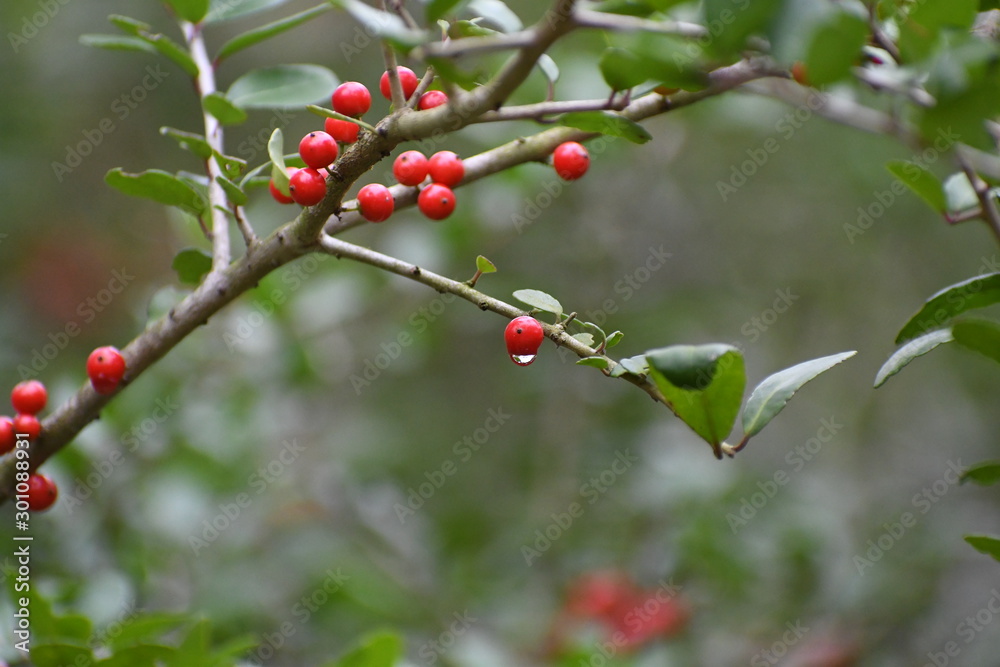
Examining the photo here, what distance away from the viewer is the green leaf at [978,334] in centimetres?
88

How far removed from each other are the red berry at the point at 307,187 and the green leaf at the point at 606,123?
0.27m

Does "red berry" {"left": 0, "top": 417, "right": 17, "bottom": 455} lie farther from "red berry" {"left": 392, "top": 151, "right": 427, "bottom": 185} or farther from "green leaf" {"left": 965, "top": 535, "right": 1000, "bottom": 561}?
"green leaf" {"left": 965, "top": 535, "right": 1000, "bottom": 561}

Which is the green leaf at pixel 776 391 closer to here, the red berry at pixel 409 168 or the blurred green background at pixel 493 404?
the red berry at pixel 409 168

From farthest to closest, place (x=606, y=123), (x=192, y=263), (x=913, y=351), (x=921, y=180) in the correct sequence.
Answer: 1. (x=192, y=263)
2. (x=921, y=180)
3. (x=913, y=351)
4. (x=606, y=123)

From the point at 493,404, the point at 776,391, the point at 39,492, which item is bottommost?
the point at 493,404

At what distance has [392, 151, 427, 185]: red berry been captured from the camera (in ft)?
3.28

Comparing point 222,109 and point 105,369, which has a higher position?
point 222,109

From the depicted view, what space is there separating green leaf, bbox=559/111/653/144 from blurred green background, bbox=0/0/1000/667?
28.9 inches

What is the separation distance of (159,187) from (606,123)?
593mm

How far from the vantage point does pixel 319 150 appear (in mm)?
900

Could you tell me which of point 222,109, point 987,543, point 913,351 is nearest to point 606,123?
point 913,351

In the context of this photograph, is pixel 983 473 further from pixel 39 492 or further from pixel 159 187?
pixel 39 492

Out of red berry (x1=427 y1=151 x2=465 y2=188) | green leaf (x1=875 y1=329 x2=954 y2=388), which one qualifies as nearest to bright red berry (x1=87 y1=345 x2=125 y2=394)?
red berry (x1=427 y1=151 x2=465 y2=188)

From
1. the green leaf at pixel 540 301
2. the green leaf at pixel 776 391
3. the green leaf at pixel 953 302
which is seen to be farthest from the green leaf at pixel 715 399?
the green leaf at pixel 953 302
